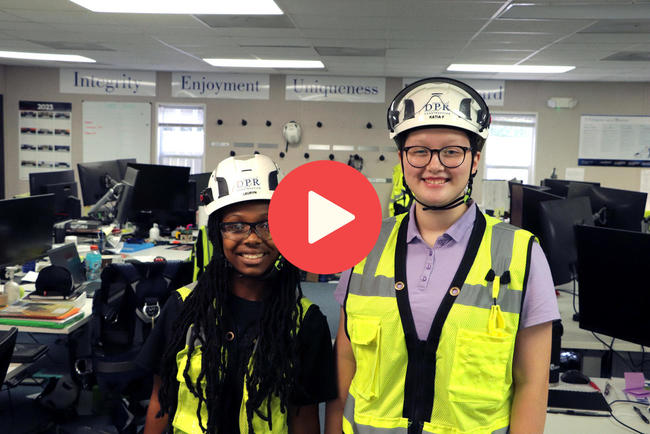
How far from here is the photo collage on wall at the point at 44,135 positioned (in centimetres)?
868

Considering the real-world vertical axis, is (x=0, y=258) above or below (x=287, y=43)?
below

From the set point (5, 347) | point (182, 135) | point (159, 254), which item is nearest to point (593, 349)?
point (5, 347)

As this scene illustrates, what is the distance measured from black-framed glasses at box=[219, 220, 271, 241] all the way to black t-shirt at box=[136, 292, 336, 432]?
174 mm

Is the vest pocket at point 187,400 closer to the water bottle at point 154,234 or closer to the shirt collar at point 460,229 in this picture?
the shirt collar at point 460,229

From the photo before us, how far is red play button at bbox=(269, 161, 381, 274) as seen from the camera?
960 mm

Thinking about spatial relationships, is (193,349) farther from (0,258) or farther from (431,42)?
(431,42)

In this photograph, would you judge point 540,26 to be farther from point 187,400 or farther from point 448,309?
point 187,400

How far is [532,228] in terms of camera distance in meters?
3.05

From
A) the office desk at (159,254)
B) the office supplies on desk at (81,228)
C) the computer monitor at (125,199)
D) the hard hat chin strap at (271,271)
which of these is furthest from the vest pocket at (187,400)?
the office supplies on desk at (81,228)

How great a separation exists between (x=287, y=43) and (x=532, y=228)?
359 cm

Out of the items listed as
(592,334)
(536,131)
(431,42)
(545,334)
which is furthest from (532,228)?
(536,131)

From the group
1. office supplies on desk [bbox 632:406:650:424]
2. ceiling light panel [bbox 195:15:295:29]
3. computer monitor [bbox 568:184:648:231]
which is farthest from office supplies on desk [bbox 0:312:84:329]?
computer monitor [bbox 568:184:648:231]

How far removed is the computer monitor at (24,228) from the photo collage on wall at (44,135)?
18.6 ft

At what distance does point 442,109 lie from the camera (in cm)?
124
